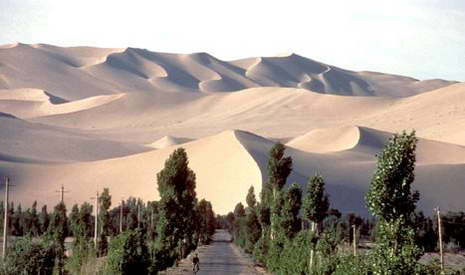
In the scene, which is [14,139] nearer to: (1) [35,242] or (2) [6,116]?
(2) [6,116]

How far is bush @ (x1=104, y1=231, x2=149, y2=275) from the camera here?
21.5 m

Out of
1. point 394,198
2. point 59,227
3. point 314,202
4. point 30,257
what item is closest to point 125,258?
point 30,257

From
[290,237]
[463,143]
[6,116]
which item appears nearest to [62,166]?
[6,116]

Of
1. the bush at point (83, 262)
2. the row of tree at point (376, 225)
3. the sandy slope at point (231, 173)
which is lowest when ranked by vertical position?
the bush at point (83, 262)

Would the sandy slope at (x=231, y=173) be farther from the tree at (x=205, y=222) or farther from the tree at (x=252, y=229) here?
the tree at (x=252, y=229)

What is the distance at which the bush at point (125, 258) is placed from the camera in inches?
847

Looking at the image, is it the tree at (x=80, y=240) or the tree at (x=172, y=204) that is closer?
the tree at (x=80, y=240)

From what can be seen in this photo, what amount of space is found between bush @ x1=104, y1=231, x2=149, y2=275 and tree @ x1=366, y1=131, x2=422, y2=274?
26.8ft

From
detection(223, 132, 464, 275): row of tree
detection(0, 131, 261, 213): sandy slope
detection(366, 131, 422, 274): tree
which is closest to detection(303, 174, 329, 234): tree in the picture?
detection(223, 132, 464, 275): row of tree

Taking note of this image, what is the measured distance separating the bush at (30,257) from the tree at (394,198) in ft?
31.7

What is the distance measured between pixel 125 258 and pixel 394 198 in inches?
346

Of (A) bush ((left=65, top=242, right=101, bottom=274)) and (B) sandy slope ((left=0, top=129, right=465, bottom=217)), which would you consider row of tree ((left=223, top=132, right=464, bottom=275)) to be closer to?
(A) bush ((left=65, top=242, right=101, bottom=274))

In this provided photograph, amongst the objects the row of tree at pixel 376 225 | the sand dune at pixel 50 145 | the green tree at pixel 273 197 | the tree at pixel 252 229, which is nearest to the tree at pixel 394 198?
the row of tree at pixel 376 225

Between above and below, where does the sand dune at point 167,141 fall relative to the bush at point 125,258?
above
